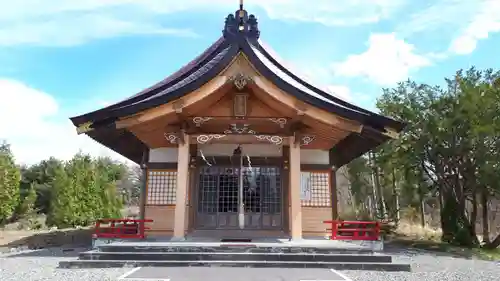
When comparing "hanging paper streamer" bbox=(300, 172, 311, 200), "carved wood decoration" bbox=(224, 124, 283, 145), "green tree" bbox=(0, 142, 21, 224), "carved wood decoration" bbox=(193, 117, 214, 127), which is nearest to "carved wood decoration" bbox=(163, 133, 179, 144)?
"carved wood decoration" bbox=(193, 117, 214, 127)

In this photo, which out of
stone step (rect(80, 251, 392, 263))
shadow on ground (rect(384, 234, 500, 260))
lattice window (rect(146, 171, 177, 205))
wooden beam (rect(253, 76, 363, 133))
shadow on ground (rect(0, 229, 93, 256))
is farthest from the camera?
shadow on ground (rect(0, 229, 93, 256))

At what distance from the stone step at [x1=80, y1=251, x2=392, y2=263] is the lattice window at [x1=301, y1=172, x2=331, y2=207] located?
3.63 meters

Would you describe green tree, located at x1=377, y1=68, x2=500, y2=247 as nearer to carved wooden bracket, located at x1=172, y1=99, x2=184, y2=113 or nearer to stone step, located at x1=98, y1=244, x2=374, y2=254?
stone step, located at x1=98, y1=244, x2=374, y2=254

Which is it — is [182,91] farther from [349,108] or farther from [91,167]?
[91,167]

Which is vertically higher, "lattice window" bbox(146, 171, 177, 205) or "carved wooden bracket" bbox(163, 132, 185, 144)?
"carved wooden bracket" bbox(163, 132, 185, 144)

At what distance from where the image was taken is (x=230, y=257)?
7602 mm

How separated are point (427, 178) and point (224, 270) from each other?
1374 cm

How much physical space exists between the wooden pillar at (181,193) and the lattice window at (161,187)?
1.59 metres

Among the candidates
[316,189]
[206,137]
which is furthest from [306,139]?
[206,137]

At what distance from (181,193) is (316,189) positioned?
408cm

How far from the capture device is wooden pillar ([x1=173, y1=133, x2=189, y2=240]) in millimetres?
9414

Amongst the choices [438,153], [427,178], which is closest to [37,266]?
[438,153]

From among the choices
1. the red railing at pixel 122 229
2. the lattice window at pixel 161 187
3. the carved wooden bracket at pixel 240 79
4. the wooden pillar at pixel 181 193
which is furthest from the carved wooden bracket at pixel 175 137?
the red railing at pixel 122 229

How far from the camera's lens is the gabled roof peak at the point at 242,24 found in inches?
408
